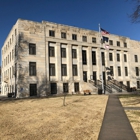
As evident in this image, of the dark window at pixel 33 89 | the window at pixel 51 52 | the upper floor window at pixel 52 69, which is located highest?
the window at pixel 51 52

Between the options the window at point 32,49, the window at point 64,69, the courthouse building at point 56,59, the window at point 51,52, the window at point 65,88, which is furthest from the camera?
the window at point 64,69

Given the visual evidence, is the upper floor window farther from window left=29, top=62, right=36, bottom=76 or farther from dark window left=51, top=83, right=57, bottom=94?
window left=29, top=62, right=36, bottom=76

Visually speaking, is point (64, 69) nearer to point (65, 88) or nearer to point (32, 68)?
point (65, 88)

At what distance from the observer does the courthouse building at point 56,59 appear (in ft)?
102

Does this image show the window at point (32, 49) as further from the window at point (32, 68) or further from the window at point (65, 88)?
the window at point (65, 88)

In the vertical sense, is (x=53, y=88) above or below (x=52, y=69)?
below

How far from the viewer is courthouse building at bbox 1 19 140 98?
3108cm

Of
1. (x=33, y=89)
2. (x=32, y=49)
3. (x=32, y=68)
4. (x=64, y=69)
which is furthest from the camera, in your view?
(x=64, y=69)

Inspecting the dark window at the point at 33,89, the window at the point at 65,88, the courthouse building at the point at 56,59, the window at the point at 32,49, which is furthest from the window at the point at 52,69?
the window at the point at 32,49

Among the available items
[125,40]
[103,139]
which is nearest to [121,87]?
[125,40]

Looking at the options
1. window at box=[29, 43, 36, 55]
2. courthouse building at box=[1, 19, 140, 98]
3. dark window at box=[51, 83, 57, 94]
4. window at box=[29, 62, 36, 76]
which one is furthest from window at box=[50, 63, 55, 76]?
window at box=[29, 43, 36, 55]

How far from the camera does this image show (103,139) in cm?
642

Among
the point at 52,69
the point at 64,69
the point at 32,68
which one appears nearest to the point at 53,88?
the point at 52,69

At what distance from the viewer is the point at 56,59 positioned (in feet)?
115
